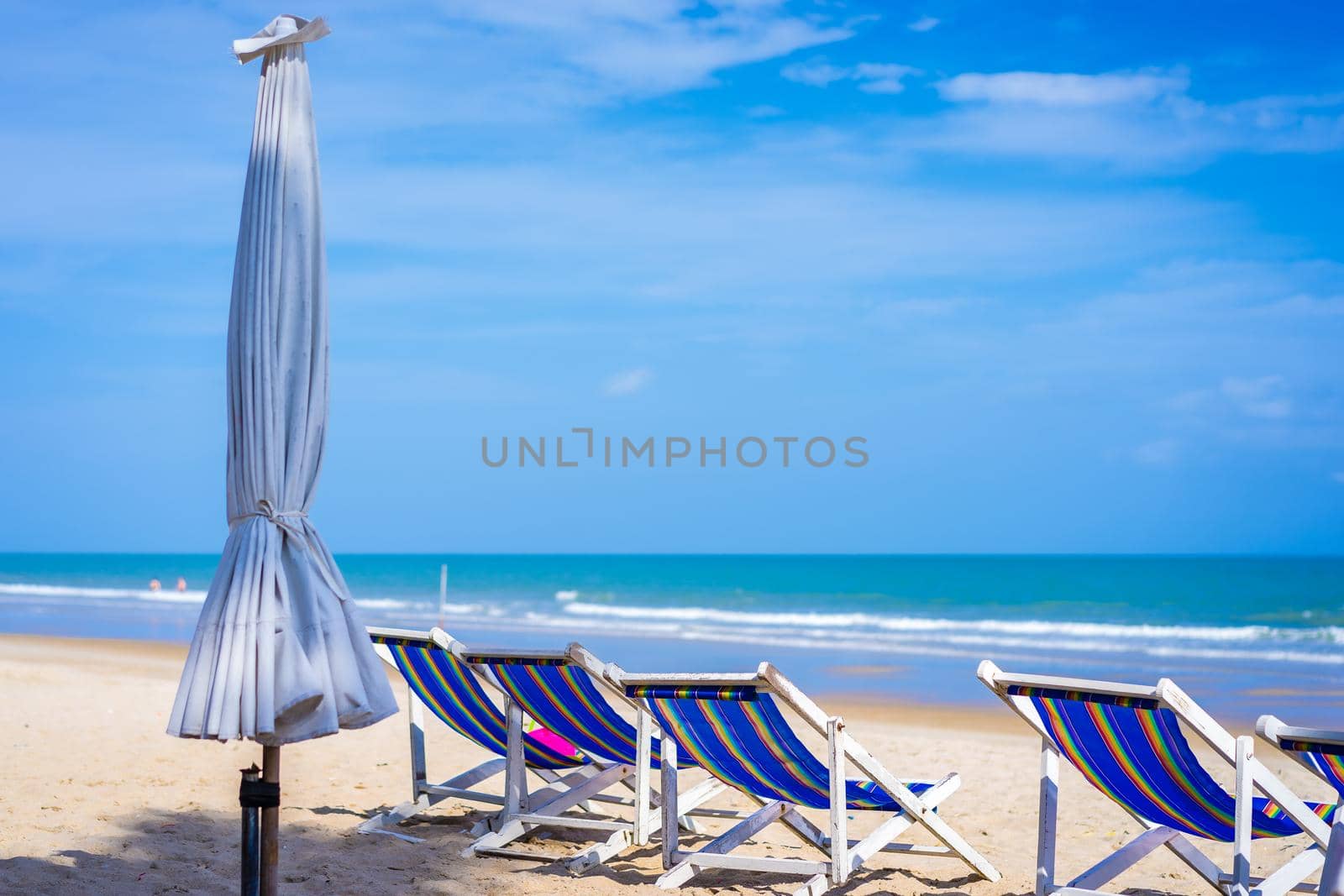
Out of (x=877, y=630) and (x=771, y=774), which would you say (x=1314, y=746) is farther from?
(x=877, y=630)

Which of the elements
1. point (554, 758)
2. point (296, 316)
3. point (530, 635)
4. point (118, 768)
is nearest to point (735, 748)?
point (554, 758)

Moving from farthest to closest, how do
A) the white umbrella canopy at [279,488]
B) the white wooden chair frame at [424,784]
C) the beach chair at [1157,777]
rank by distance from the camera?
the white wooden chair frame at [424,784] < the beach chair at [1157,777] < the white umbrella canopy at [279,488]

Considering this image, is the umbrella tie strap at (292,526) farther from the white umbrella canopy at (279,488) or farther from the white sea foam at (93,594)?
the white sea foam at (93,594)

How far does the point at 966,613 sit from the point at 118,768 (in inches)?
1042

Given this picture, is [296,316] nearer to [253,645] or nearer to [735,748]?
[253,645]

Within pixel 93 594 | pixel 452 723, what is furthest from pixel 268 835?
pixel 93 594

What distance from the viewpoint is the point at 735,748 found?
4.34 metres

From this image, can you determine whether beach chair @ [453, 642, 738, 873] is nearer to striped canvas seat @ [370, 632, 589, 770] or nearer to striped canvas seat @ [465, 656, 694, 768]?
striped canvas seat @ [465, 656, 694, 768]

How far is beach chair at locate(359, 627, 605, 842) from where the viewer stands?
4.98 metres

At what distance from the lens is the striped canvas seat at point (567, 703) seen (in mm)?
4621

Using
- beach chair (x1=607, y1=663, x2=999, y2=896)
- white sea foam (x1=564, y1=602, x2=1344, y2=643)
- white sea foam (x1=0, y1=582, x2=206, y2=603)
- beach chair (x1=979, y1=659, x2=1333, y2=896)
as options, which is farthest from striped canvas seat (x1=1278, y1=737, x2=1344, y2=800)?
white sea foam (x1=0, y1=582, x2=206, y2=603)

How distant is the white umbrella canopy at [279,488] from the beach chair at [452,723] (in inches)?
66.2

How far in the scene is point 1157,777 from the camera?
3.86m

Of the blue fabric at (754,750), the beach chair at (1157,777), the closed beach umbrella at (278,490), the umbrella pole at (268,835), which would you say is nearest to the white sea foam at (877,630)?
the blue fabric at (754,750)
